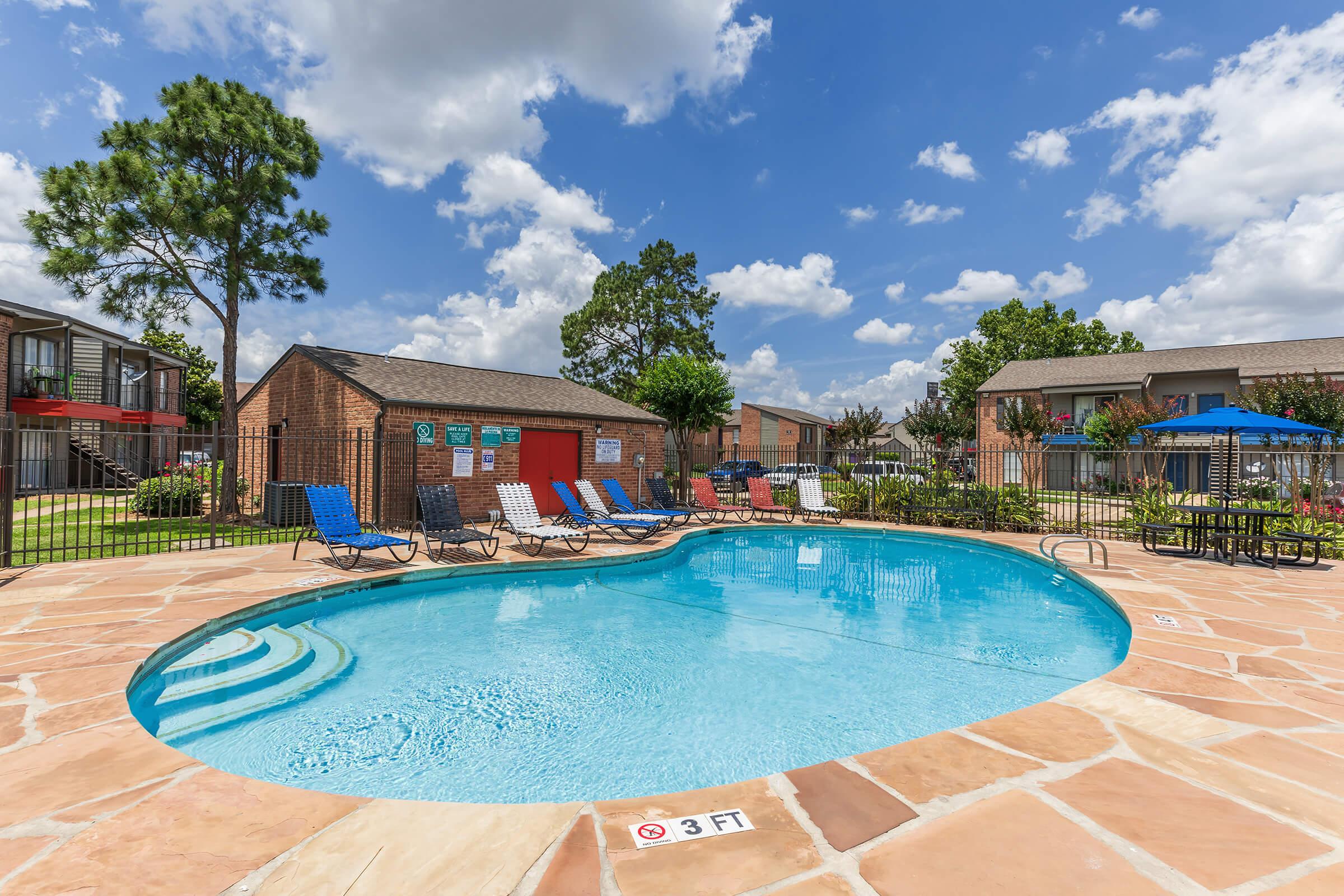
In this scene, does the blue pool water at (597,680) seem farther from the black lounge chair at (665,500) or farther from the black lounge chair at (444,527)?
the black lounge chair at (665,500)

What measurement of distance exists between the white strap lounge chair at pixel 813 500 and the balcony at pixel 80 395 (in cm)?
1864

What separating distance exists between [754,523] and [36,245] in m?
17.2

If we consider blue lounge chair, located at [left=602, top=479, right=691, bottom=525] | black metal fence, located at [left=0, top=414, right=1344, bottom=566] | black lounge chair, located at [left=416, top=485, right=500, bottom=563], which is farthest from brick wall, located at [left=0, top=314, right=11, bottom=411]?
blue lounge chair, located at [left=602, top=479, right=691, bottom=525]

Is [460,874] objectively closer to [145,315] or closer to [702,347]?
[145,315]

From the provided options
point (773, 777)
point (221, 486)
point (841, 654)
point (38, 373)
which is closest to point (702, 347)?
point (221, 486)

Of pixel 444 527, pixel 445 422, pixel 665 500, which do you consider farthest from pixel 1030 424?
pixel 444 527

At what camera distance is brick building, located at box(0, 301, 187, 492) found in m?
18.7

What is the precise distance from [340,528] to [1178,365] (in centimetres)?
3530

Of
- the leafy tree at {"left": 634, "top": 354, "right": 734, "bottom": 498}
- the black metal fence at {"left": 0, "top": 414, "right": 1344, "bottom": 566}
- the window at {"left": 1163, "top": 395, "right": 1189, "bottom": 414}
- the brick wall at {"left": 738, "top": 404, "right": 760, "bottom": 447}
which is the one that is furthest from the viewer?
the brick wall at {"left": 738, "top": 404, "right": 760, "bottom": 447}

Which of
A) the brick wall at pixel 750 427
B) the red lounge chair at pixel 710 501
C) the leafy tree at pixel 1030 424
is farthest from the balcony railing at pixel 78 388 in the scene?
the brick wall at pixel 750 427

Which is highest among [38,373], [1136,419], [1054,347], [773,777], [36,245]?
[1054,347]

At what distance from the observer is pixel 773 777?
2.72 metres

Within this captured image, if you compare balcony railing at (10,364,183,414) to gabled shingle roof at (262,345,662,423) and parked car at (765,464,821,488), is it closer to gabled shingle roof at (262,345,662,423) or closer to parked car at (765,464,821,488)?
gabled shingle roof at (262,345,662,423)

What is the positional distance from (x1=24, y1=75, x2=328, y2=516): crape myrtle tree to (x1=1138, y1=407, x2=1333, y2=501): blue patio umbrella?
1757cm
